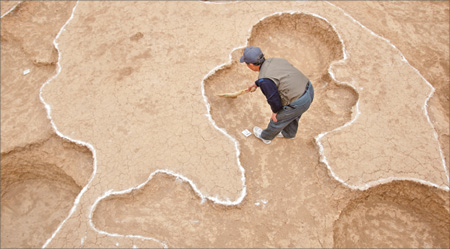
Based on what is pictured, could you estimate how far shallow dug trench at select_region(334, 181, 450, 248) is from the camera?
12.2 ft

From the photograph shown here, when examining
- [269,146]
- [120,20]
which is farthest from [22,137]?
[269,146]

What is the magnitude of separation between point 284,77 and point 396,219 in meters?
2.35

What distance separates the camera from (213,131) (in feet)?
13.6

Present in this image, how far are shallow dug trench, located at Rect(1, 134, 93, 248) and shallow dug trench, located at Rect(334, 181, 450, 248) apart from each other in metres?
3.46

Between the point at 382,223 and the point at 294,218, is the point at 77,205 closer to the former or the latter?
the point at 294,218

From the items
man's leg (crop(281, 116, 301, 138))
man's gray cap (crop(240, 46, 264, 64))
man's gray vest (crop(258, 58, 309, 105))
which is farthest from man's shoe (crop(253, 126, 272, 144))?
man's gray cap (crop(240, 46, 264, 64))

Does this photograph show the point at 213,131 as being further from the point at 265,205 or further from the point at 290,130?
the point at 265,205

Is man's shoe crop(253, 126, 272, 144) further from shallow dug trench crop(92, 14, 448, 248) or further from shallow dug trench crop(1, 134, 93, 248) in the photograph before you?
shallow dug trench crop(1, 134, 93, 248)

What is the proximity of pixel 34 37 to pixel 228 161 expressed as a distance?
4639 millimetres

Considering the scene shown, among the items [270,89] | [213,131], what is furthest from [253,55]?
[213,131]

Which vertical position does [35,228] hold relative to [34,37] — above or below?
below

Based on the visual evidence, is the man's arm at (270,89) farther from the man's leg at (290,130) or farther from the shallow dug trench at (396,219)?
the shallow dug trench at (396,219)

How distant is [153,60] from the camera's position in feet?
16.4

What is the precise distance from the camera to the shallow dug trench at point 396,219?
3727mm
